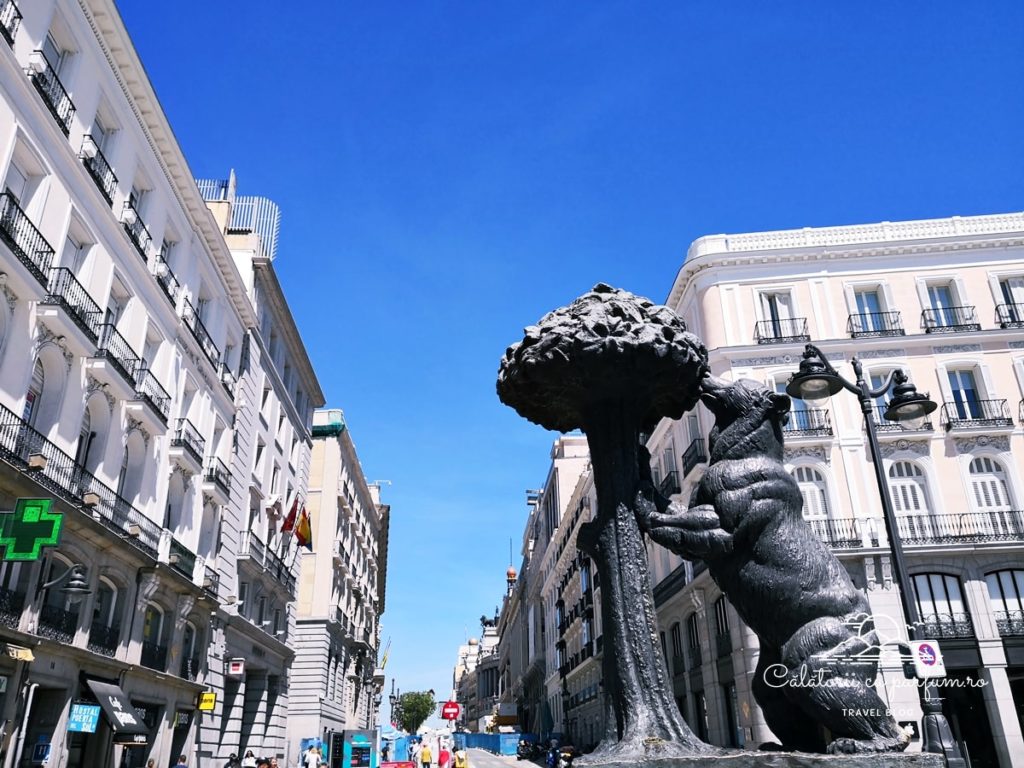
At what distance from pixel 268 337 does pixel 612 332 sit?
28096 millimetres

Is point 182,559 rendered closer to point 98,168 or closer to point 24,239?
point 24,239

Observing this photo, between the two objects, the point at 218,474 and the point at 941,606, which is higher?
the point at 218,474

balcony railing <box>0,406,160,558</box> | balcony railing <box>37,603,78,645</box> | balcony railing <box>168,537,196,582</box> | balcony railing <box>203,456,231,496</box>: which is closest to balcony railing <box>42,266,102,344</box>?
balcony railing <box>0,406,160,558</box>

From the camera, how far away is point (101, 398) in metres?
17.3

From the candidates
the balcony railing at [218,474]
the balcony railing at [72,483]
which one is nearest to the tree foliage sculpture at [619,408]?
the balcony railing at [72,483]

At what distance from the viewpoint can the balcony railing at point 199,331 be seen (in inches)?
874

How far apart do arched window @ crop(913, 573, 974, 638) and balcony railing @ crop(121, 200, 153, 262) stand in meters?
23.9

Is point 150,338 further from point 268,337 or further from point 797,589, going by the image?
point 797,589

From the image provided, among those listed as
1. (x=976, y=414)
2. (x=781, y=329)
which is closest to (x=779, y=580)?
(x=781, y=329)

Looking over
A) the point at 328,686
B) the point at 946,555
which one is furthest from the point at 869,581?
the point at 328,686

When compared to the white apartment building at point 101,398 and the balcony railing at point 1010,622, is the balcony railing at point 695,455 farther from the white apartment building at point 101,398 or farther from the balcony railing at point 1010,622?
the white apartment building at point 101,398

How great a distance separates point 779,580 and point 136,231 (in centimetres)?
1866

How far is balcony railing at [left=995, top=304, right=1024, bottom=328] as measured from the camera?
26.6 meters

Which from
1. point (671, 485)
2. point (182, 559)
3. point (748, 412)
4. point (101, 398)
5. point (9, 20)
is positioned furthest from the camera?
point (671, 485)
